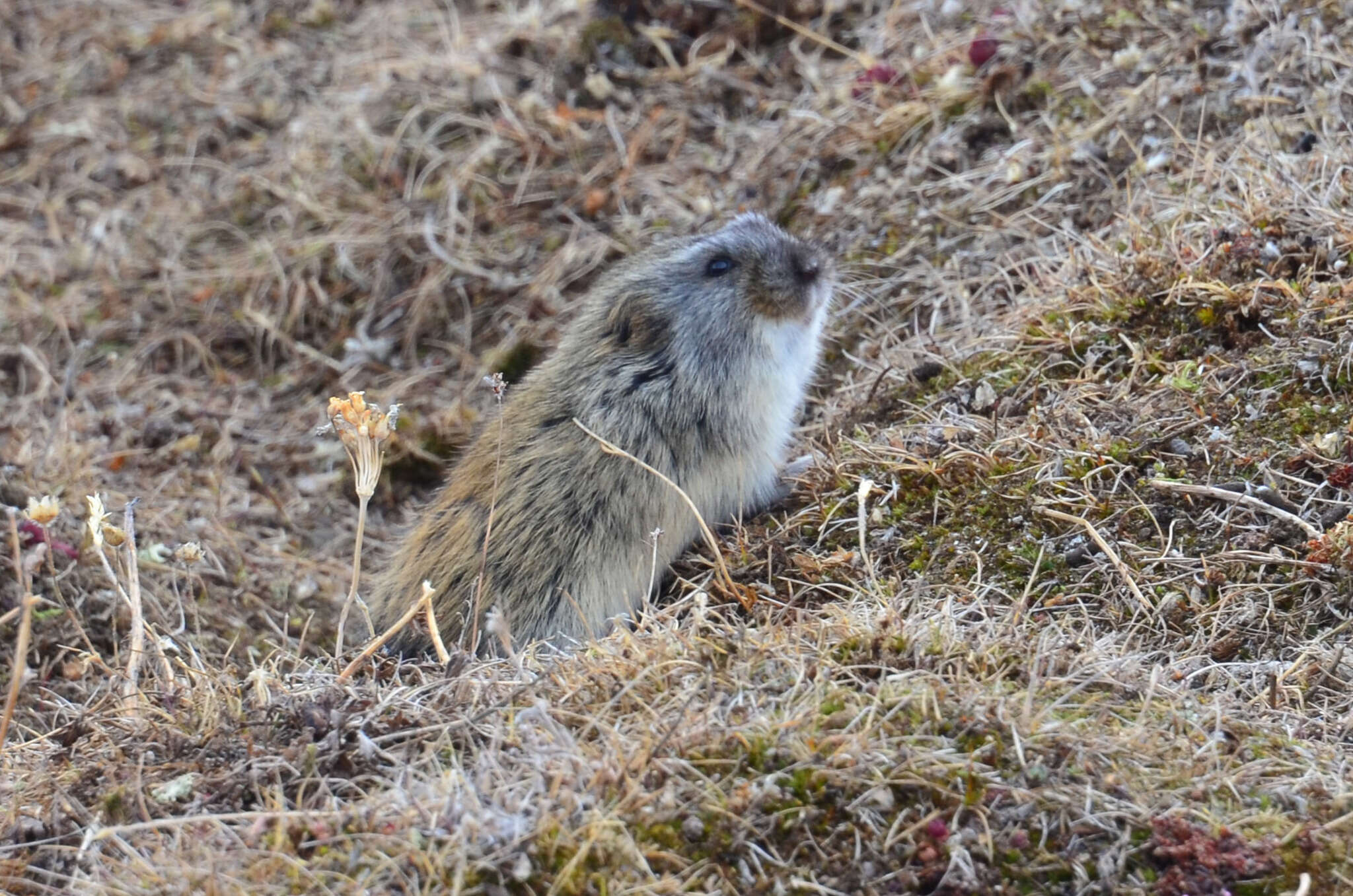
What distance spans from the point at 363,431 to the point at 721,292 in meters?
1.65

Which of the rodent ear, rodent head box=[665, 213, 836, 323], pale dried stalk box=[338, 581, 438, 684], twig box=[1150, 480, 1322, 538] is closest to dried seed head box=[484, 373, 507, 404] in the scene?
pale dried stalk box=[338, 581, 438, 684]

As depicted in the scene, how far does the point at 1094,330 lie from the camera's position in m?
4.88

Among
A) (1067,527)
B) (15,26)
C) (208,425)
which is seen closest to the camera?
(1067,527)

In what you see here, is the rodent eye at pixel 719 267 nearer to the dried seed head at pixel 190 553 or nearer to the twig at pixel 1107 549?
the twig at pixel 1107 549

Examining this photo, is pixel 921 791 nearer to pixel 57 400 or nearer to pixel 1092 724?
pixel 1092 724

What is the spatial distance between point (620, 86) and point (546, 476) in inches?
143

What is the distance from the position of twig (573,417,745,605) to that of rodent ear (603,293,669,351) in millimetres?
392

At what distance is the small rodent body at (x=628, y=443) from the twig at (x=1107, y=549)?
111cm

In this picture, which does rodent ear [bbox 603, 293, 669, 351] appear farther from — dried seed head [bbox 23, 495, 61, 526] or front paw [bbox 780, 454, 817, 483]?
dried seed head [bbox 23, 495, 61, 526]

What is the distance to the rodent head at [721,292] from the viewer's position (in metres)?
4.85

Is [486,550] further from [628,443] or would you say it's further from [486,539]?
[628,443]

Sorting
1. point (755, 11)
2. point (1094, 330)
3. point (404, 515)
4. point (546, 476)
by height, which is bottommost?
point (404, 515)

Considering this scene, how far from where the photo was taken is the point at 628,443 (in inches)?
185

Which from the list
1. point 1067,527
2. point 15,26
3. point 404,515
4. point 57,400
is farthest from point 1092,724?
point 15,26
